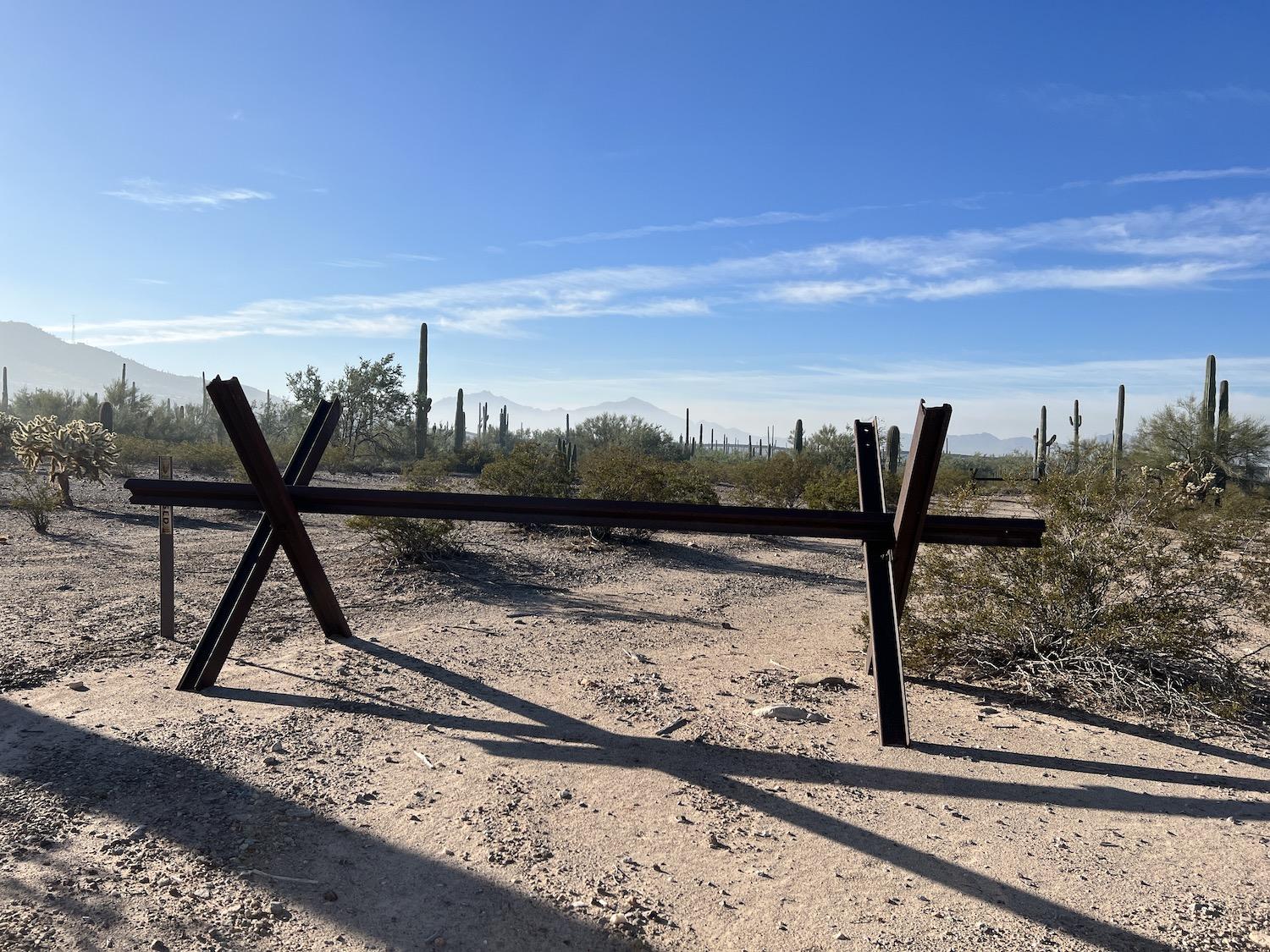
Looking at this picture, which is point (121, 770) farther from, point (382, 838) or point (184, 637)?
point (184, 637)

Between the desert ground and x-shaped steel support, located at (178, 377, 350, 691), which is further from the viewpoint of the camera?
x-shaped steel support, located at (178, 377, 350, 691)

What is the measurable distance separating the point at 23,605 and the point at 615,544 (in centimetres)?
732

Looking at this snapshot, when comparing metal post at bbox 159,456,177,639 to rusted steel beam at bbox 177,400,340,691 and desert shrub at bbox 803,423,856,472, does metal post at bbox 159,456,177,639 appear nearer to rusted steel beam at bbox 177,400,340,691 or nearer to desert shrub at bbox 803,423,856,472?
rusted steel beam at bbox 177,400,340,691

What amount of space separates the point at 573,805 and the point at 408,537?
6.40m

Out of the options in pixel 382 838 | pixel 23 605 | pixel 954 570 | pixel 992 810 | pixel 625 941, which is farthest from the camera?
pixel 23 605

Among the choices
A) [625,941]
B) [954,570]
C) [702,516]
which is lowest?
[625,941]

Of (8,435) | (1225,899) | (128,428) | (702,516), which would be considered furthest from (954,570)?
(128,428)

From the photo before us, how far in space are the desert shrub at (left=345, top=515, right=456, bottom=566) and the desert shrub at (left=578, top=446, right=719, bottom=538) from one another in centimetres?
360

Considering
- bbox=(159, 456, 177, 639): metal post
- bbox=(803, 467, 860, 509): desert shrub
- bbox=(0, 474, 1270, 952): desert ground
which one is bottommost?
bbox=(0, 474, 1270, 952): desert ground

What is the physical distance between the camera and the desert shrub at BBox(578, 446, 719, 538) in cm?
1381

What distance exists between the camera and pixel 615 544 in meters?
12.4

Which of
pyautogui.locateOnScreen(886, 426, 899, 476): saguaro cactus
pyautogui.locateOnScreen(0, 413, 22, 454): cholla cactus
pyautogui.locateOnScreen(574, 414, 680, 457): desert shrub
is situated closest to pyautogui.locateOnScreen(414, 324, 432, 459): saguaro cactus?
pyautogui.locateOnScreen(574, 414, 680, 457): desert shrub

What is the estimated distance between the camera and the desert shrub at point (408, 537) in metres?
9.40

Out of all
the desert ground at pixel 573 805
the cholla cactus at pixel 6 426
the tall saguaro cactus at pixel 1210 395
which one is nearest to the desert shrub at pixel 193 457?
the cholla cactus at pixel 6 426
